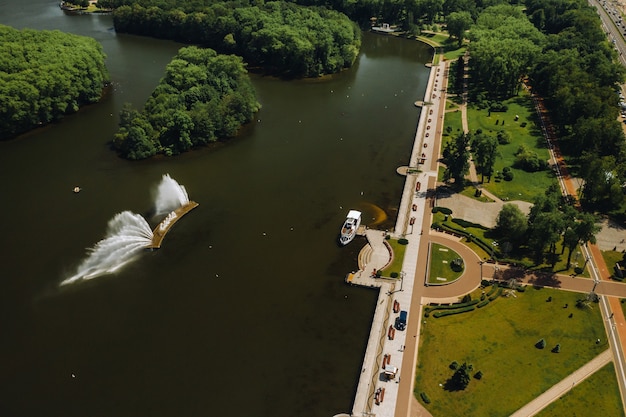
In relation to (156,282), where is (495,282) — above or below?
above

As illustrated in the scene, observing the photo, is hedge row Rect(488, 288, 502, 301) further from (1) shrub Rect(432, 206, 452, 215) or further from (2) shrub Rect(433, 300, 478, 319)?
(1) shrub Rect(432, 206, 452, 215)

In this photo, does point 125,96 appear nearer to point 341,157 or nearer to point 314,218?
→ point 341,157

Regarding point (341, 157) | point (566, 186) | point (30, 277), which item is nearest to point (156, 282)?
point (30, 277)

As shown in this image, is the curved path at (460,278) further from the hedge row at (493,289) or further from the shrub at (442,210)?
the shrub at (442,210)

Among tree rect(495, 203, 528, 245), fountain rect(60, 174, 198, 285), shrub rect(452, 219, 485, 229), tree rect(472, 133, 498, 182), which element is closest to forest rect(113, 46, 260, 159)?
fountain rect(60, 174, 198, 285)

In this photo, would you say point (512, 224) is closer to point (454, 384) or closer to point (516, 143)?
point (454, 384)

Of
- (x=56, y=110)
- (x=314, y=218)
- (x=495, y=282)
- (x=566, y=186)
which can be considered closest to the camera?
(x=495, y=282)

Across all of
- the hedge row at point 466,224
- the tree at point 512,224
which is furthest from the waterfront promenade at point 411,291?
the tree at point 512,224
